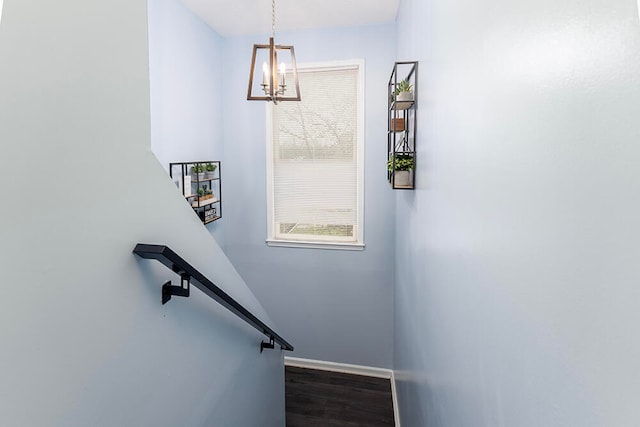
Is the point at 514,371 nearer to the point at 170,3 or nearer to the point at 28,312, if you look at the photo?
the point at 28,312

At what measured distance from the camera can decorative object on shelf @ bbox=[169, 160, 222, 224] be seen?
2.76 metres

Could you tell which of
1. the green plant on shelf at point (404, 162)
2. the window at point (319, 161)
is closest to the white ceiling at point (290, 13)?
the window at point (319, 161)

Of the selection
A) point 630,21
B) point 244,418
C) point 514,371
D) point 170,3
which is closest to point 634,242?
point 630,21

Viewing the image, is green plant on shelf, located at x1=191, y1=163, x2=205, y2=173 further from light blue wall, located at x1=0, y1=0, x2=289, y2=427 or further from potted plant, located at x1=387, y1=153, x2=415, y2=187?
light blue wall, located at x1=0, y1=0, x2=289, y2=427

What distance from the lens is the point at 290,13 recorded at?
2896mm

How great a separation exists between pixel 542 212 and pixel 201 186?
2.92 m

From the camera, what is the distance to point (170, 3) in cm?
261

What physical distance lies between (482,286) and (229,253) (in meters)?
3.09

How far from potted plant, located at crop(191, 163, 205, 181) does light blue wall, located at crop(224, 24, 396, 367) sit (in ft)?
1.59

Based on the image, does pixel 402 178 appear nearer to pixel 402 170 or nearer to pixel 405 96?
pixel 402 170

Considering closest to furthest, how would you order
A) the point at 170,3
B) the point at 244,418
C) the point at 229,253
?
1. the point at 244,418
2. the point at 170,3
3. the point at 229,253

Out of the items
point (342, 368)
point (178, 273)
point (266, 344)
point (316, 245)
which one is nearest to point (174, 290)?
point (178, 273)

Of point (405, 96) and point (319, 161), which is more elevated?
point (405, 96)

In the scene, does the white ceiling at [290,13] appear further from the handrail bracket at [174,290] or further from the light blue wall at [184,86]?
the handrail bracket at [174,290]
